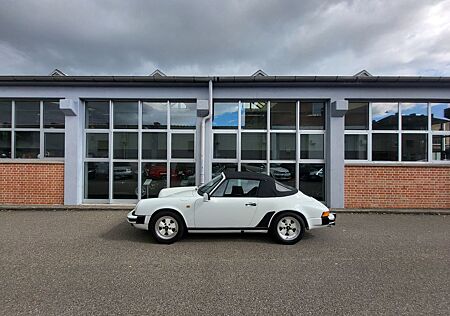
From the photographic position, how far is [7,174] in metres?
8.38

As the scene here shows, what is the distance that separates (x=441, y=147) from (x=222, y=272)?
854cm

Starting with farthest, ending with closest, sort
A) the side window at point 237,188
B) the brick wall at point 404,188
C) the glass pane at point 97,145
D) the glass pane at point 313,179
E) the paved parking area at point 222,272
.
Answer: the glass pane at point 97,145 → the glass pane at point 313,179 → the brick wall at point 404,188 → the side window at point 237,188 → the paved parking area at point 222,272

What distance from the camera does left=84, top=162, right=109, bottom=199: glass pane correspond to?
340 inches

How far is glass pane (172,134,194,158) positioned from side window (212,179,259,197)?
3537mm

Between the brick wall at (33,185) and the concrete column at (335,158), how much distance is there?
8.35m

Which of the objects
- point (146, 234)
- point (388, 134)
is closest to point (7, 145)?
point (146, 234)

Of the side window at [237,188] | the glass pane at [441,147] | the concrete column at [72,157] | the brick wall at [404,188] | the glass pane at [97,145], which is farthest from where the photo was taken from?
the glass pane at [97,145]

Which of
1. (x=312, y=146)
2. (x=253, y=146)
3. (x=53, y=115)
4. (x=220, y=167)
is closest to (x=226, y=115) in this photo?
(x=253, y=146)

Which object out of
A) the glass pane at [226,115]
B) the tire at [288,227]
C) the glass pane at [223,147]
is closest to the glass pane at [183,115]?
the glass pane at [226,115]

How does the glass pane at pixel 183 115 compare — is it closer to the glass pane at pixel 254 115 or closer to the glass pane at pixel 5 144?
the glass pane at pixel 254 115

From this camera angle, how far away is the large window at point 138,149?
8586 mm

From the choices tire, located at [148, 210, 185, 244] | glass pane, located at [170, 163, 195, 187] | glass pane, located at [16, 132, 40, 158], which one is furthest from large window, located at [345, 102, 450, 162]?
glass pane, located at [16, 132, 40, 158]

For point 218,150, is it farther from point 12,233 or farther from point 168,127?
point 12,233

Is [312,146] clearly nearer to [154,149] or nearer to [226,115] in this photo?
[226,115]
